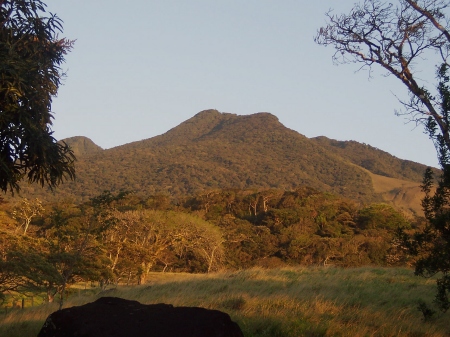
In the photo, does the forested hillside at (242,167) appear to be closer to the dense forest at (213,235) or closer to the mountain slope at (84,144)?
the dense forest at (213,235)

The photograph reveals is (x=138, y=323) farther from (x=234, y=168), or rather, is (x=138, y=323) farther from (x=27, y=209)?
(x=234, y=168)

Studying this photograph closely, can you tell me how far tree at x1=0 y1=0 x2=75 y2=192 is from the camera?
634 cm

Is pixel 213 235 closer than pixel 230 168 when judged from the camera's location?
Yes

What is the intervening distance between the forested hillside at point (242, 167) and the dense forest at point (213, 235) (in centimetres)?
3239

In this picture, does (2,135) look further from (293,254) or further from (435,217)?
(293,254)

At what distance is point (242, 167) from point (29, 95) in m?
108

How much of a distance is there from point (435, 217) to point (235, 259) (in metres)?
35.3

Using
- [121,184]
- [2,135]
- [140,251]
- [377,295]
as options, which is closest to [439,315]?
[377,295]

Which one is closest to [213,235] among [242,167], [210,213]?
[210,213]

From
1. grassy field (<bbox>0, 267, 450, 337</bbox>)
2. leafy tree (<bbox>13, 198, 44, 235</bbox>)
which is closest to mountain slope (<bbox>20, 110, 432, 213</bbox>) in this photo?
leafy tree (<bbox>13, 198, 44, 235</bbox>)

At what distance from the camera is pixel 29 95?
22.0 ft

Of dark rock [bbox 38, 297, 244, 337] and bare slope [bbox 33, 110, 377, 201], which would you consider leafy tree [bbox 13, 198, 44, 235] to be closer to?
dark rock [bbox 38, 297, 244, 337]

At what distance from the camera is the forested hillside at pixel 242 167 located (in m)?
98.3

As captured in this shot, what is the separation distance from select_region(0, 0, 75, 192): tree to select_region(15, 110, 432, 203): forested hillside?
70.0 metres
